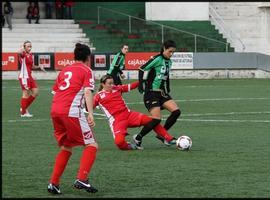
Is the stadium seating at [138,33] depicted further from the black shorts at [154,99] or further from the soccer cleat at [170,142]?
the soccer cleat at [170,142]

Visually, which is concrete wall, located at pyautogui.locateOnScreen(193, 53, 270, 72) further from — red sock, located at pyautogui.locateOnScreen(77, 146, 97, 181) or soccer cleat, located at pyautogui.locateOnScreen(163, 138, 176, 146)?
red sock, located at pyautogui.locateOnScreen(77, 146, 97, 181)

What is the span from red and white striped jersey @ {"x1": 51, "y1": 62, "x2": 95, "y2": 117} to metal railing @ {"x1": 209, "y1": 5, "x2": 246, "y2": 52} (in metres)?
39.1

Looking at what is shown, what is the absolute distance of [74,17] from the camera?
171 feet

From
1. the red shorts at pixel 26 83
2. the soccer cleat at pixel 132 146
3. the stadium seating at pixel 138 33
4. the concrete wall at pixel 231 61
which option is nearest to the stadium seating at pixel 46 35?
the stadium seating at pixel 138 33

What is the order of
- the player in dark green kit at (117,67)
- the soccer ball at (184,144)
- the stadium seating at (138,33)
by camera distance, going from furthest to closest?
the stadium seating at (138,33) < the player in dark green kit at (117,67) < the soccer ball at (184,144)

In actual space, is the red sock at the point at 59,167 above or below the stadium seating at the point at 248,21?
below

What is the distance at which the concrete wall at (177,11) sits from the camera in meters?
51.2

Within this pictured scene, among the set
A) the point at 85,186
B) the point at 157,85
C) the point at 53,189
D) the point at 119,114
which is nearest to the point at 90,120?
the point at 85,186

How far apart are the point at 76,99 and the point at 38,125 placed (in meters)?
8.93

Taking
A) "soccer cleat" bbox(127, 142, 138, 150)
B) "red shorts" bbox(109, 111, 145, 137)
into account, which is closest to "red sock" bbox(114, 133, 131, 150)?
"soccer cleat" bbox(127, 142, 138, 150)

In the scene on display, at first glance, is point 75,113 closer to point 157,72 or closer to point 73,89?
point 73,89

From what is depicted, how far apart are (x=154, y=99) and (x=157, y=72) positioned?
1.60 ft

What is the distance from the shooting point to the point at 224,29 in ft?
167

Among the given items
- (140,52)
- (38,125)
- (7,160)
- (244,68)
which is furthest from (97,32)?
(7,160)
